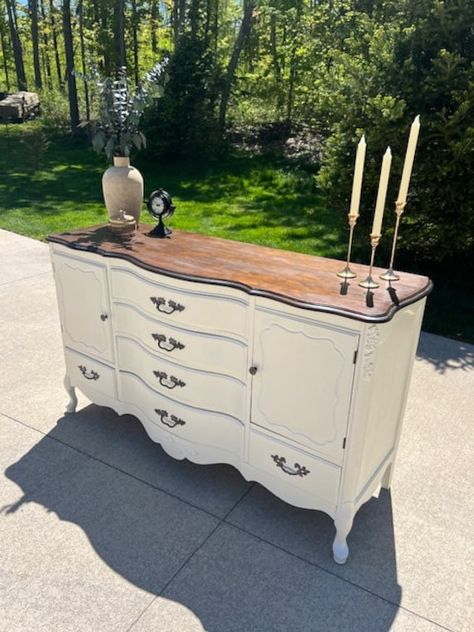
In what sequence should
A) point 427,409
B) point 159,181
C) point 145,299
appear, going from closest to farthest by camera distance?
point 145,299 → point 427,409 → point 159,181

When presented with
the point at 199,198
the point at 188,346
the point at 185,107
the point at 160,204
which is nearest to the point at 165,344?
the point at 188,346

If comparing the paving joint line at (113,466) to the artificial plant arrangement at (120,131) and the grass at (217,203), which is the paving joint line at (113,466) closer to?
the artificial plant arrangement at (120,131)

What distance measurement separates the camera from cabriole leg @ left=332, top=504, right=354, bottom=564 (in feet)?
6.91

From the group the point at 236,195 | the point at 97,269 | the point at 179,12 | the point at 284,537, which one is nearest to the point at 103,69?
the point at 179,12

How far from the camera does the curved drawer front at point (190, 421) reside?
2406 mm

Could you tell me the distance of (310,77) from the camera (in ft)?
38.0

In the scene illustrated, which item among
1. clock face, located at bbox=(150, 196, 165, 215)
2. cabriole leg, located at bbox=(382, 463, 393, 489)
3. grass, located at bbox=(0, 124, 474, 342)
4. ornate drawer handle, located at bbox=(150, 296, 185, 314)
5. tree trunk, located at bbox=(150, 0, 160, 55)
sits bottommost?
cabriole leg, located at bbox=(382, 463, 393, 489)

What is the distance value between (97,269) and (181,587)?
1565mm

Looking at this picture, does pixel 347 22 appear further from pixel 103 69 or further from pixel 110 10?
pixel 110 10

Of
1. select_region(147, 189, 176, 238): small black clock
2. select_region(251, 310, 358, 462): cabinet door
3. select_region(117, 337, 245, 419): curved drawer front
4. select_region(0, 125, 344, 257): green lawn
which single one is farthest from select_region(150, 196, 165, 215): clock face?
select_region(0, 125, 344, 257): green lawn

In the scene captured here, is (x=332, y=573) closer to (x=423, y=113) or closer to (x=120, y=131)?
(x=120, y=131)

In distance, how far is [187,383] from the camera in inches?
95.7

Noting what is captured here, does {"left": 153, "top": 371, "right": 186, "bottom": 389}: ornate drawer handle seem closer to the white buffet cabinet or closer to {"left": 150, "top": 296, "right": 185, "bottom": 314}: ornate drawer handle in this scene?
the white buffet cabinet

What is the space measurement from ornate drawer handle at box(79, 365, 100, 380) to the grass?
3.07 meters
